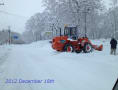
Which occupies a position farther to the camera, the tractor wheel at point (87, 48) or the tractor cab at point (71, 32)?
the tractor cab at point (71, 32)

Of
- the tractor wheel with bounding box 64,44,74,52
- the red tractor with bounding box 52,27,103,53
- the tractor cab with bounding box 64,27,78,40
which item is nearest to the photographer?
the tractor wheel with bounding box 64,44,74,52

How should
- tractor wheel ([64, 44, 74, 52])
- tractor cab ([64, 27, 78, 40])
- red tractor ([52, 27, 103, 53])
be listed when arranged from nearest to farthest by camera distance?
tractor wheel ([64, 44, 74, 52]) < red tractor ([52, 27, 103, 53]) < tractor cab ([64, 27, 78, 40])

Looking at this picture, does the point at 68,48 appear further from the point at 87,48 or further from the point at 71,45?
the point at 87,48

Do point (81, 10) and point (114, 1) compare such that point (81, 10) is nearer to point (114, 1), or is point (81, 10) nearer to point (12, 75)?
point (114, 1)

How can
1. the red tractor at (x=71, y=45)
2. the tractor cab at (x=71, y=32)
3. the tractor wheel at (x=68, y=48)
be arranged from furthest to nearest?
the tractor cab at (x=71, y=32), the red tractor at (x=71, y=45), the tractor wheel at (x=68, y=48)

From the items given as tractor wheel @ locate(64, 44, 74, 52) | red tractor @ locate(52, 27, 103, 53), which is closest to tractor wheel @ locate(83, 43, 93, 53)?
red tractor @ locate(52, 27, 103, 53)

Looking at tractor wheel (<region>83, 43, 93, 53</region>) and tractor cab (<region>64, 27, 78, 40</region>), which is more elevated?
tractor cab (<region>64, 27, 78, 40</region>)

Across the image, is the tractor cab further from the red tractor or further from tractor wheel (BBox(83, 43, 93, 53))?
tractor wheel (BBox(83, 43, 93, 53))

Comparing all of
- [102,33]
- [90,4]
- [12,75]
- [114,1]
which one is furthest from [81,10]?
[102,33]

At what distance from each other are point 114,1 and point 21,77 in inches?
1731

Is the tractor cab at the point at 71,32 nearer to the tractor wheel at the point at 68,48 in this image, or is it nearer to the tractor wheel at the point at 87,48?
the tractor wheel at the point at 68,48

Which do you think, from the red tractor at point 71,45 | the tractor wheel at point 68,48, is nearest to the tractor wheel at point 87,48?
the red tractor at point 71,45

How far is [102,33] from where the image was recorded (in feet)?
243

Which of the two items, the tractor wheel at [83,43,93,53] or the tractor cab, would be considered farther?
the tractor cab
